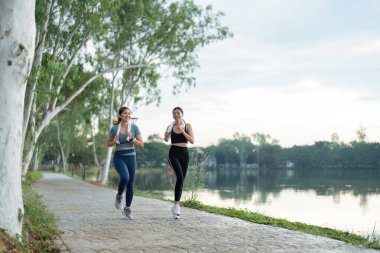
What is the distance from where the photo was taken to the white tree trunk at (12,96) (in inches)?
183

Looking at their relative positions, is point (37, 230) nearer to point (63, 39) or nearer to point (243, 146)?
point (63, 39)

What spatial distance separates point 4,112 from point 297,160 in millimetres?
136559

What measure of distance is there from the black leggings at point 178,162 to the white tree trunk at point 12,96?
356cm

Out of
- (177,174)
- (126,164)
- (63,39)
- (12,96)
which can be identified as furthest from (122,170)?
(63,39)

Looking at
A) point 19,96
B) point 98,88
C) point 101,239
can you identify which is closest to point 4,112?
point 19,96

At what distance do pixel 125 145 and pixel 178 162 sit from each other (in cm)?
101

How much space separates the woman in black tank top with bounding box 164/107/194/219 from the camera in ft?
26.3

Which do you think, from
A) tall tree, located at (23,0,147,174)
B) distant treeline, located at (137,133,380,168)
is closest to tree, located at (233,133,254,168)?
distant treeline, located at (137,133,380,168)

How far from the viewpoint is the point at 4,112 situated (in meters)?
4.70

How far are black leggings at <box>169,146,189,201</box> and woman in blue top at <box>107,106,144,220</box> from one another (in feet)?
2.08

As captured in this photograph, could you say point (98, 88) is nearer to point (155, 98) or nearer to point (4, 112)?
point (155, 98)

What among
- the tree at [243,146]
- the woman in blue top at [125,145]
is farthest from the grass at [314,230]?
the tree at [243,146]

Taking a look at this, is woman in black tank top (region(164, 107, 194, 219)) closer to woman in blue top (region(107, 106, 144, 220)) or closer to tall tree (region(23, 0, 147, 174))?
woman in blue top (region(107, 106, 144, 220))

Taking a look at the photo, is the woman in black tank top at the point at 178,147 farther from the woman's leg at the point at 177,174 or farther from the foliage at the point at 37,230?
the foliage at the point at 37,230
